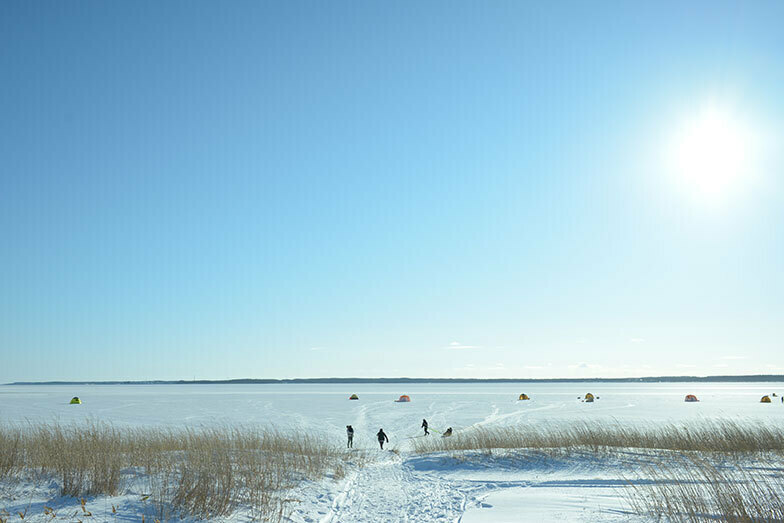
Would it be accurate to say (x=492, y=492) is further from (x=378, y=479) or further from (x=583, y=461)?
(x=583, y=461)

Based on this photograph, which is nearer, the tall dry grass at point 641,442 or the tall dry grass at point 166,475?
the tall dry grass at point 166,475

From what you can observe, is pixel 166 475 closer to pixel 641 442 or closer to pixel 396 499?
pixel 396 499

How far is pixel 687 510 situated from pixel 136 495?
30.6ft

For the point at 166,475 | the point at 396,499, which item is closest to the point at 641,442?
the point at 396,499

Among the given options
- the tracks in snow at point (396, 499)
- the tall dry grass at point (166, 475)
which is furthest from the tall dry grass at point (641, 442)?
the tall dry grass at point (166, 475)

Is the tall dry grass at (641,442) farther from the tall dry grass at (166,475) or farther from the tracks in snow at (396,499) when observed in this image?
the tall dry grass at (166,475)

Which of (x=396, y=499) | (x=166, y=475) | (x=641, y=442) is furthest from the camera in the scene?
(x=641, y=442)

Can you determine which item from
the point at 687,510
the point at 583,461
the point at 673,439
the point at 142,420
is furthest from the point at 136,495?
the point at 142,420

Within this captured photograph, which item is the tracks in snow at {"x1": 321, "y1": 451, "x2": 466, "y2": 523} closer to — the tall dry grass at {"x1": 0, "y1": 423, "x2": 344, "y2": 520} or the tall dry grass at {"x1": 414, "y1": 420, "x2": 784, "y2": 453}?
the tall dry grass at {"x1": 0, "y1": 423, "x2": 344, "y2": 520}

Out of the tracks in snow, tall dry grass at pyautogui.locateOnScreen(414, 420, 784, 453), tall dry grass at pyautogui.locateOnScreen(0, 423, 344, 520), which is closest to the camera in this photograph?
tall dry grass at pyautogui.locateOnScreen(0, 423, 344, 520)

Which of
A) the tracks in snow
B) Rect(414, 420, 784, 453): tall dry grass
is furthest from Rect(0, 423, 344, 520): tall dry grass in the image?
Rect(414, 420, 784, 453): tall dry grass

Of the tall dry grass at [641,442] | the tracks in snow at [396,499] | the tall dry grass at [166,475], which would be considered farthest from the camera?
the tall dry grass at [641,442]

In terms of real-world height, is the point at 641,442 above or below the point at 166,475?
below

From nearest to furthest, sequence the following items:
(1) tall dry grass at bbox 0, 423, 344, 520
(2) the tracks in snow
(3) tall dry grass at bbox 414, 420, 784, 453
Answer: (1) tall dry grass at bbox 0, 423, 344, 520 → (2) the tracks in snow → (3) tall dry grass at bbox 414, 420, 784, 453
